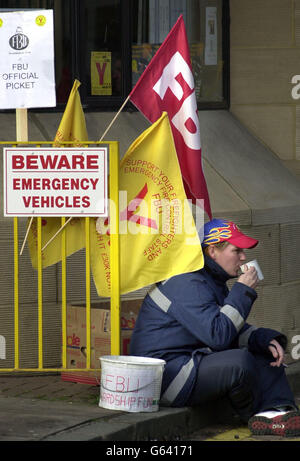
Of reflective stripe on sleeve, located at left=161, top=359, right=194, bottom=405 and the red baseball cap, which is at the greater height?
the red baseball cap

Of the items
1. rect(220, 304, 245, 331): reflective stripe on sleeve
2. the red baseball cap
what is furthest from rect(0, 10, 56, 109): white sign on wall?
rect(220, 304, 245, 331): reflective stripe on sleeve

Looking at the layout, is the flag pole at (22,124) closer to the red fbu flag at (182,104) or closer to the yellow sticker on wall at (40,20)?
the yellow sticker on wall at (40,20)

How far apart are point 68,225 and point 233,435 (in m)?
1.58

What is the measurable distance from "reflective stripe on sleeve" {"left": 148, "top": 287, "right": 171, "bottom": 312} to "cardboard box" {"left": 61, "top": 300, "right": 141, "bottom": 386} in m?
0.57

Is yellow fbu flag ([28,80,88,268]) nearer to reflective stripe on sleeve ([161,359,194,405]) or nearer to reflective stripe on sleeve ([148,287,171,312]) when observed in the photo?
reflective stripe on sleeve ([148,287,171,312])

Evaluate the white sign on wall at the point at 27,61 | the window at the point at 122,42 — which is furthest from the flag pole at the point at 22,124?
the window at the point at 122,42

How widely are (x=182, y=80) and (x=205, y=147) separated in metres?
2.45

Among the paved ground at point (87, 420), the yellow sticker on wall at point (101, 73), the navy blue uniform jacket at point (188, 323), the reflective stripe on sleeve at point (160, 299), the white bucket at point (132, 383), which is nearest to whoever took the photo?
the paved ground at point (87, 420)

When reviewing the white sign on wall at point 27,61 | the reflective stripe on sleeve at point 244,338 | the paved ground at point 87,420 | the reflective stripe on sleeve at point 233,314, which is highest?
the white sign on wall at point 27,61

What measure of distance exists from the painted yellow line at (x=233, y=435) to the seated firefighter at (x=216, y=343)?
80 millimetres

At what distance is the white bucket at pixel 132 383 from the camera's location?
5594mm

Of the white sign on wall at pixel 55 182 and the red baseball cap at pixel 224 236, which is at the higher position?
the white sign on wall at pixel 55 182

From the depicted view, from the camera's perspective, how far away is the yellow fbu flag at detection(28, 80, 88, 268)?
619cm

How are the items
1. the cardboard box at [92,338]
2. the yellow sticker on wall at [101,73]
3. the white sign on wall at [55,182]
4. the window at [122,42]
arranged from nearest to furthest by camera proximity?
the white sign on wall at [55,182], the cardboard box at [92,338], the window at [122,42], the yellow sticker on wall at [101,73]
